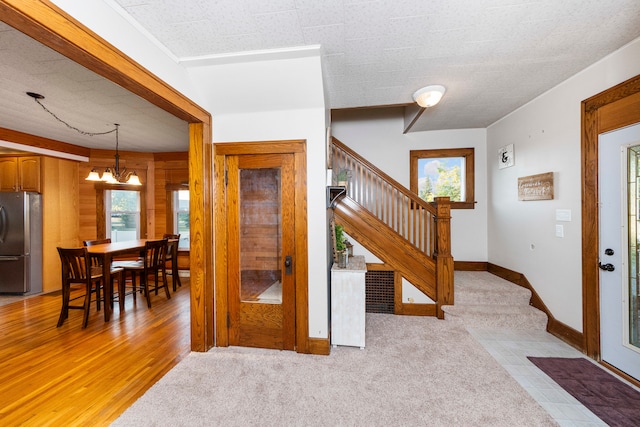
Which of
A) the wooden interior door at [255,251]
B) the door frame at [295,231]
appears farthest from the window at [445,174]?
the wooden interior door at [255,251]

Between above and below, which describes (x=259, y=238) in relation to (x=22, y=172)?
below

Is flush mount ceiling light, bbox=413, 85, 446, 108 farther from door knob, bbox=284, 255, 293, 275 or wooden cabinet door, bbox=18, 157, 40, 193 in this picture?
wooden cabinet door, bbox=18, 157, 40, 193

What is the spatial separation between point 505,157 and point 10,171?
828 centimetres

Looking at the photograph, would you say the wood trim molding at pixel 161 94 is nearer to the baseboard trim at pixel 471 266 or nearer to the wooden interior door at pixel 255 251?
the wooden interior door at pixel 255 251

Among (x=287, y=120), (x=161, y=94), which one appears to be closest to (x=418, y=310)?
(x=287, y=120)

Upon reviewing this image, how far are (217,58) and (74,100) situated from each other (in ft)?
7.25

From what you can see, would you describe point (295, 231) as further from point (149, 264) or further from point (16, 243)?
point (16, 243)

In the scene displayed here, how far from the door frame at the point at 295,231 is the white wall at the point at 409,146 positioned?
7.53ft

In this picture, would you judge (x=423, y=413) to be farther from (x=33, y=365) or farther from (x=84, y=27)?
(x=33, y=365)

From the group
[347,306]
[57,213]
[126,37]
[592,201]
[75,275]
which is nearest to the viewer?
[126,37]

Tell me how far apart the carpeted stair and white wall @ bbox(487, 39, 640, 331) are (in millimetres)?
210

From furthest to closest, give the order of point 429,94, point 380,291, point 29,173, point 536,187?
1. point 29,173
2. point 380,291
3. point 536,187
4. point 429,94

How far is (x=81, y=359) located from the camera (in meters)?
2.50

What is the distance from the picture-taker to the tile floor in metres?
1.79
